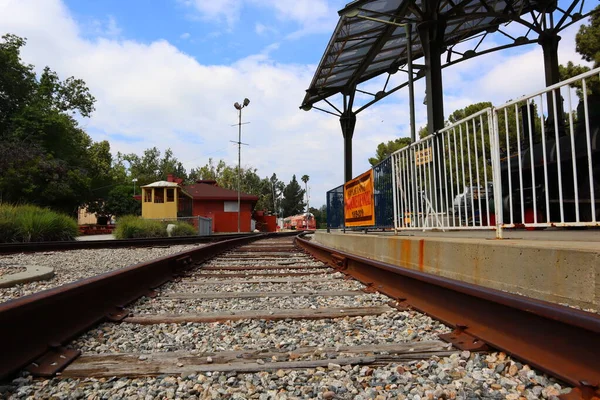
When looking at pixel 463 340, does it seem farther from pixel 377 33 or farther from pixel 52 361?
pixel 377 33

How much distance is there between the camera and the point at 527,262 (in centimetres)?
313

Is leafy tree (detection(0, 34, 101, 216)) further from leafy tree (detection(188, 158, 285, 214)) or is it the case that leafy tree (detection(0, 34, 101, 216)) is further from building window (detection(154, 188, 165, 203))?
leafy tree (detection(188, 158, 285, 214))

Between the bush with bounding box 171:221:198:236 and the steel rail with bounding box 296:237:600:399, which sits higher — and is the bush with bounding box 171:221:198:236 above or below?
above

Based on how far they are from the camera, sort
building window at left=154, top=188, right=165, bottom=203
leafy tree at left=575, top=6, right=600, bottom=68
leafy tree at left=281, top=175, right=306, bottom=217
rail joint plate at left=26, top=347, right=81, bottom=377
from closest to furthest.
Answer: rail joint plate at left=26, top=347, right=81, bottom=377 < leafy tree at left=575, top=6, right=600, bottom=68 < building window at left=154, top=188, right=165, bottom=203 < leafy tree at left=281, top=175, right=306, bottom=217

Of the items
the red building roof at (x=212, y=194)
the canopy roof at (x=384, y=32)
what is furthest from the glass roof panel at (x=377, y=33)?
the red building roof at (x=212, y=194)

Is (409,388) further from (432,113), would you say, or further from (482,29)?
(482,29)

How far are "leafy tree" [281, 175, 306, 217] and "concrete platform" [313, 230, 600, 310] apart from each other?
111 m

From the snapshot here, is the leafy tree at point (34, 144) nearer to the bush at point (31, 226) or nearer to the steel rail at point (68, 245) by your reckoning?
the bush at point (31, 226)

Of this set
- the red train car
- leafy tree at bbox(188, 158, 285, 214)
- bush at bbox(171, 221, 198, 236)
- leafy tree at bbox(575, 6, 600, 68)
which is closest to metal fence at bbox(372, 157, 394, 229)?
leafy tree at bbox(575, 6, 600, 68)

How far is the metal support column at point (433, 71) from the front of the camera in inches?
325

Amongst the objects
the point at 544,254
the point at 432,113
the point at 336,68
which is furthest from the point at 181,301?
the point at 336,68

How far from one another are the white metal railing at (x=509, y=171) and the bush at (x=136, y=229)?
572 inches

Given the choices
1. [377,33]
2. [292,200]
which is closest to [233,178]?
[292,200]

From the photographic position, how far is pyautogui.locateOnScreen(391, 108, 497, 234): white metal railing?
4871 mm
